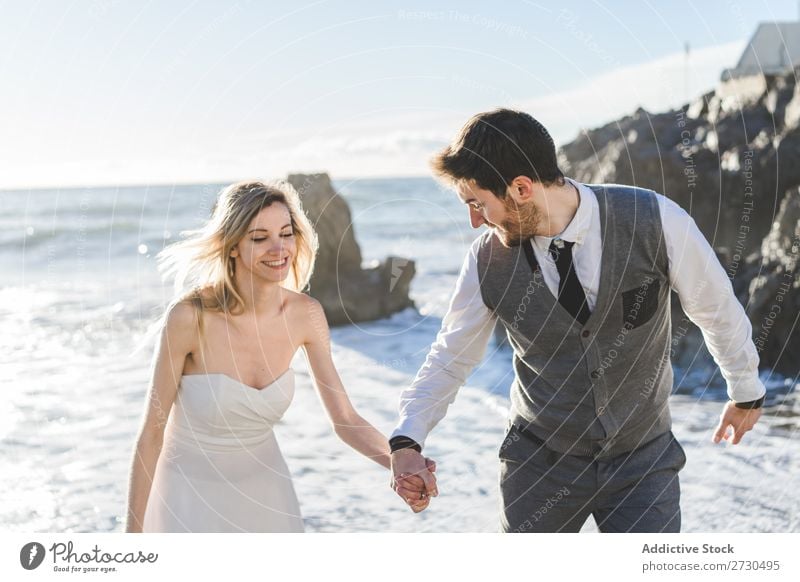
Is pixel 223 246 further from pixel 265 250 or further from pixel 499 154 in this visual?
pixel 499 154

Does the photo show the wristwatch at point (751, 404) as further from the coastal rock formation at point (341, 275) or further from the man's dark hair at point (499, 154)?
the coastal rock formation at point (341, 275)

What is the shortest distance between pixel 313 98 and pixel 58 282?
1236cm

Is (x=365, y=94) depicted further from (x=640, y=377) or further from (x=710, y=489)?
(x=710, y=489)

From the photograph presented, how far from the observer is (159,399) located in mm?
3439

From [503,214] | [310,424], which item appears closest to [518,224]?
[503,214]

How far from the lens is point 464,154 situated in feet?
10.6

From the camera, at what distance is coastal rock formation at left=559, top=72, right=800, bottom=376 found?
845 cm

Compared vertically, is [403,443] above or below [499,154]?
below

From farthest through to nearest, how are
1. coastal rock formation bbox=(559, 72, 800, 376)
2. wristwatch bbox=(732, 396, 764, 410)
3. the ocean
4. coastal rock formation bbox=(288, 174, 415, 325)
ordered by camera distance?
1. coastal rock formation bbox=(288, 174, 415, 325)
2. coastal rock formation bbox=(559, 72, 800, 376)
3. the ocean
4. wristwatch bbox=(732, 396, 764, 410)

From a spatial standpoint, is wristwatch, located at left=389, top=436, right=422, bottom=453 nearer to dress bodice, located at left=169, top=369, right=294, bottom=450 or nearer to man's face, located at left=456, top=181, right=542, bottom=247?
dress bodice, located at left=169, top=369, right=294, bottom=450

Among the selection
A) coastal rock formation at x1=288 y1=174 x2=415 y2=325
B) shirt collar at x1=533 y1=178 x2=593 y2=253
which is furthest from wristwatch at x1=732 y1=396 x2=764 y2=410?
coastal rock formation at x1=288 y1=174 x2=415 y2=325

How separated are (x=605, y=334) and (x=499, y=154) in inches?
27.7
